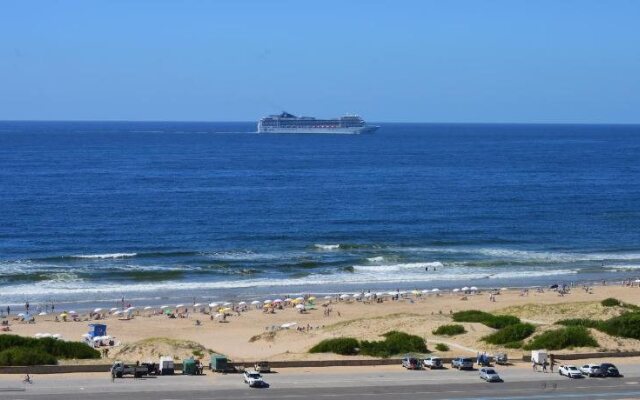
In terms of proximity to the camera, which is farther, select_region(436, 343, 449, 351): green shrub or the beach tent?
the beach tent

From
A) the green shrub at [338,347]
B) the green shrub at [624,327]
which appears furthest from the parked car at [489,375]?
the green shrub at [624,327]

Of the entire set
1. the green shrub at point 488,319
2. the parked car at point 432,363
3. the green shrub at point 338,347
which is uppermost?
the parked car at point 432,363

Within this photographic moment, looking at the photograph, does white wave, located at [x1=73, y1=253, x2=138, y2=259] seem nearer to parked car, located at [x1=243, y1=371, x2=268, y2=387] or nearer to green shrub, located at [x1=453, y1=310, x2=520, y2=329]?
green shrub, located at [x1=453, y1=310, x2=520, y2=329]

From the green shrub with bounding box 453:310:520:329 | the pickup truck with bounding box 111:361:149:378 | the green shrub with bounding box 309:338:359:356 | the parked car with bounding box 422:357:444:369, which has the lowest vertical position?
the green shrub with bounding box 453:310:520:329

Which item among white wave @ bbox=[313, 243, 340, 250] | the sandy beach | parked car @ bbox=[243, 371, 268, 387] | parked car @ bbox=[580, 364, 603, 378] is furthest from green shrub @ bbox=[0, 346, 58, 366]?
white wave @ bbox=[313, 243, 340, 250]

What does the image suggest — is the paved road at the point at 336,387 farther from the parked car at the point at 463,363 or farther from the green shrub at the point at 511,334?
the green shrub at the point at 511,334

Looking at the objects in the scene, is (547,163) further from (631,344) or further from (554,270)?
(631,344)

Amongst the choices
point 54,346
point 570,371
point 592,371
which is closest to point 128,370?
point 54,346
